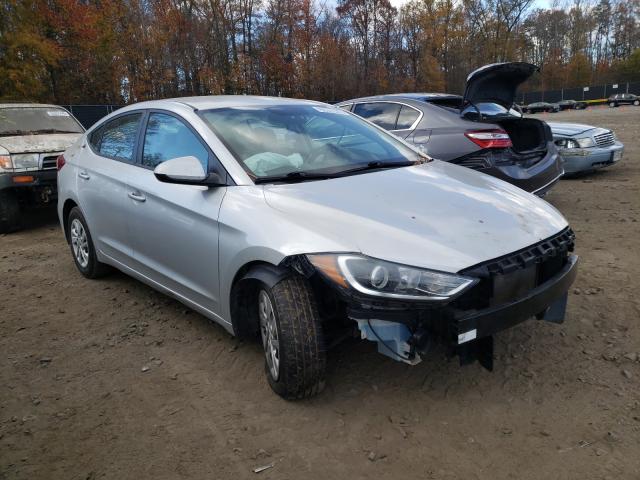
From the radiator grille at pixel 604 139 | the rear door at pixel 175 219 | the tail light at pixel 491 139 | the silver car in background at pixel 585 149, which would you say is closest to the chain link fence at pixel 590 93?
the radiator grille at pixel 604 139

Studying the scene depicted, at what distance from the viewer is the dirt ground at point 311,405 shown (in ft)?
7.57

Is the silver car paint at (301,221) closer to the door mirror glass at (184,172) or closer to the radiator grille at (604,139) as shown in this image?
the door mirror glass at (184,172)

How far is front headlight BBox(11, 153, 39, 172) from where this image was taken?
673 centimetres

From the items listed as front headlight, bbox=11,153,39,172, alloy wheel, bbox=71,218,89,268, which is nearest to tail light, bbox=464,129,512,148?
alloy wheel, bbox=71,218,89,268

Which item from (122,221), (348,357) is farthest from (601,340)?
(122,221)

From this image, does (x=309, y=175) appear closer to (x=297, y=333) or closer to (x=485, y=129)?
(x=297, y=333)

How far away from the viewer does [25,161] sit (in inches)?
267

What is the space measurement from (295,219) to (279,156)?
0.73 meters

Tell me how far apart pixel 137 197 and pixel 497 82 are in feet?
14.1

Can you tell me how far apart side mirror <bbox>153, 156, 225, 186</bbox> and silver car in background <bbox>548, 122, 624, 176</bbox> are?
7085mm

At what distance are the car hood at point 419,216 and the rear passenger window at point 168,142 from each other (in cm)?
70

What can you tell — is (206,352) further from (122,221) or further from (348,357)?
(122,221)

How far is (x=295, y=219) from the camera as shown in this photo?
2.62 m

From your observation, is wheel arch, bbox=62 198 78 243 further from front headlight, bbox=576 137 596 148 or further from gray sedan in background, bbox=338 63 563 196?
front headlight, bbox=576 137 596 148
